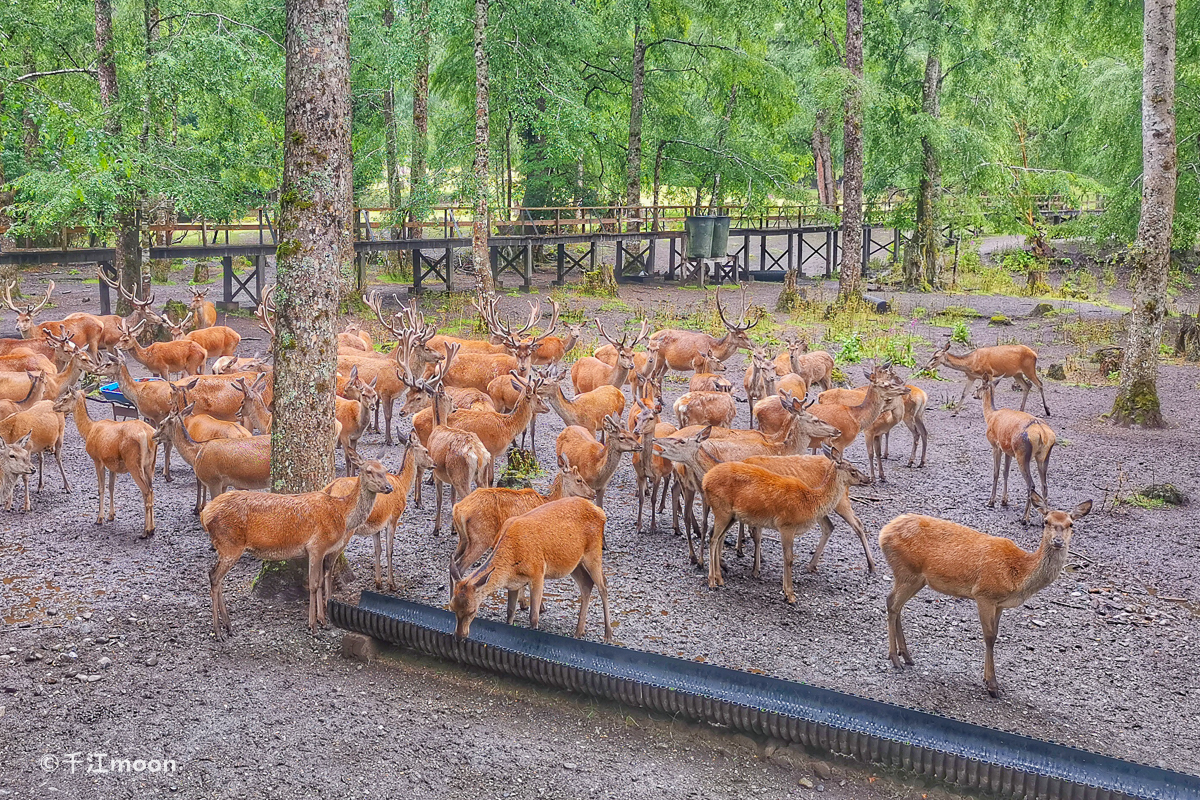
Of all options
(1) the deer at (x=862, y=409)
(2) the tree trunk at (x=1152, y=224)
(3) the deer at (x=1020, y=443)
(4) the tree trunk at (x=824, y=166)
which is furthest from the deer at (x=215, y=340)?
(4) the tree trunk at (x=824, y=166)

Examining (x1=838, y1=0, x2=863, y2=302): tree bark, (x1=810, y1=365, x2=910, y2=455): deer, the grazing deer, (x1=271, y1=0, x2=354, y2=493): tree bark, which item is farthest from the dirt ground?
(x1=838, y1=0, x2=863, y2=302): tree bark

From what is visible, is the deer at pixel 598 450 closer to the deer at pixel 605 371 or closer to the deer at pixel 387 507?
the deer at pixel 387 507

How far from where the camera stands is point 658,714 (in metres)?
6.80

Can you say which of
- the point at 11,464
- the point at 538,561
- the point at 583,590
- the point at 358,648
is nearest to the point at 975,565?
the point at 583,590

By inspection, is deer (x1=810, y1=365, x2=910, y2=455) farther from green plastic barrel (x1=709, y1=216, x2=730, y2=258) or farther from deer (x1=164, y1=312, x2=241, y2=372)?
green plastic barrel (x1=709, y1=216, x2=730, y2=258)

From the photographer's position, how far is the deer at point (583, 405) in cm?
1198

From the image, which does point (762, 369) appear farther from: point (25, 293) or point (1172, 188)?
point (25, 293)

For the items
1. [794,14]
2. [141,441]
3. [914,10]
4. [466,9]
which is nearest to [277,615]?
[141,441]

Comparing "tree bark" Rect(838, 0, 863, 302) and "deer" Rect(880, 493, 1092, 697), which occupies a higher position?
"tree bark" Rect(838, 0, 863, 302)

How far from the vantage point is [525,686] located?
718 cm

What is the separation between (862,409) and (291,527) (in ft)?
21.7

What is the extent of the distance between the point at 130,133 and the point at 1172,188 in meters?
16.4

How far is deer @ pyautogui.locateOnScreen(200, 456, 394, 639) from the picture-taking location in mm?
7633

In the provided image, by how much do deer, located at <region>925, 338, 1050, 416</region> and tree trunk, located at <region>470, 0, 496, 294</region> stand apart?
9.71 metres
